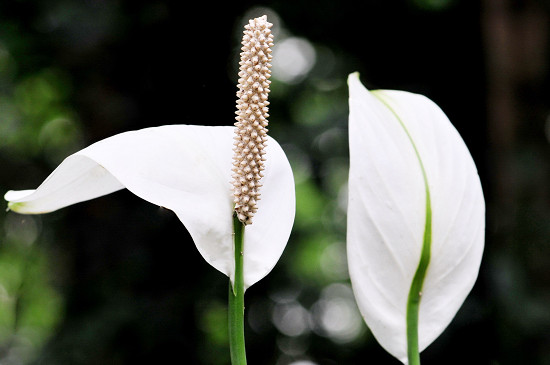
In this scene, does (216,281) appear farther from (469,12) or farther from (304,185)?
(469,12)

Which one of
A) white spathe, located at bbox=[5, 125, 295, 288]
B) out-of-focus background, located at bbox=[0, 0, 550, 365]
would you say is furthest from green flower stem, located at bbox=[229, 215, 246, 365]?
out-of-focus background, located at bbox=[0, 0, 550, 365]

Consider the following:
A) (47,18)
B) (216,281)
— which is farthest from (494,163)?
(47,18)

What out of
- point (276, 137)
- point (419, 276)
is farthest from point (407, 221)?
point (276, 137)

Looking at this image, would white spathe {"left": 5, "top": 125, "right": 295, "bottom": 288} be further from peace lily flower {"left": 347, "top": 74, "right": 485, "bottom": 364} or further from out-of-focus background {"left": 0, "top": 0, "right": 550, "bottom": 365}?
out-of-focus background {"left": 0, "top": 0, "right": 550, "bottom": 365}

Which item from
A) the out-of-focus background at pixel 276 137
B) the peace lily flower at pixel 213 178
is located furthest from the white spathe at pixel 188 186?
the out-of-focus background at pixel 276 137

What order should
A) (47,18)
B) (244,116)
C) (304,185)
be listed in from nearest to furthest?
(244,116) → (47,18) → (304,185)

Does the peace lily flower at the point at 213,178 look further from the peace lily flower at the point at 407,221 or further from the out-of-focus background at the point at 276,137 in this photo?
the out-of-focus background at the point at 276,137

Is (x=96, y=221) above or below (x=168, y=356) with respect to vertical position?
above

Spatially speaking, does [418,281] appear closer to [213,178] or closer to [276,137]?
[213,178]
